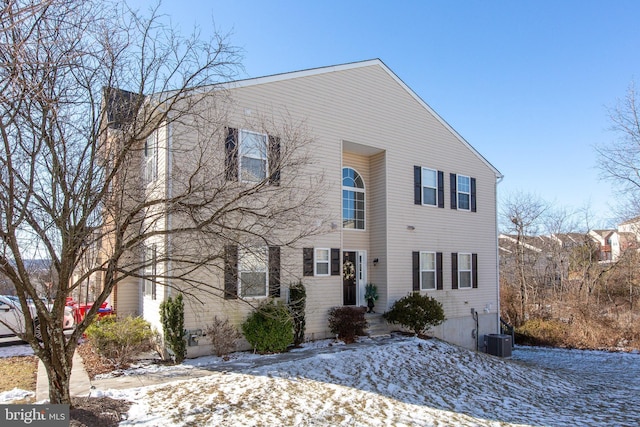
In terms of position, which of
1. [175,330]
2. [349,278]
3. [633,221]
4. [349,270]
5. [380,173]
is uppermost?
[380,173]

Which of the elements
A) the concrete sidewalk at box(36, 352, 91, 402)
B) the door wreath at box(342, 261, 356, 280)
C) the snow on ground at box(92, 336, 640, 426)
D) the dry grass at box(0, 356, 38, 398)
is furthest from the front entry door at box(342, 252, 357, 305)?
the dry grass at box(0, 356, 38, 398)

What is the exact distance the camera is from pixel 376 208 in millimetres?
14312

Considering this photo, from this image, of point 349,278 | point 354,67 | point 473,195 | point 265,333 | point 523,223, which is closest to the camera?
point 265,333

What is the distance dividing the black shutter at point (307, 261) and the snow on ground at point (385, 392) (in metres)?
2.12

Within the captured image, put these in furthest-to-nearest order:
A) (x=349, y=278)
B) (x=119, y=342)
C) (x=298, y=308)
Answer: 1. (x=349, y=278)
2. (x=298, y=308)
3. (x=119, y=342)

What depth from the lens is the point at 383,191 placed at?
14102mm

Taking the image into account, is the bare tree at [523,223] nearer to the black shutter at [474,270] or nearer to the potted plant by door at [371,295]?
the black shutter at [474,270]

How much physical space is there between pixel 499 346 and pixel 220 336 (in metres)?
11.1

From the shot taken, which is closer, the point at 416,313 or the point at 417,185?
the point at 416,313

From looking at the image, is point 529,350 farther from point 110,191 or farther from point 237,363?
point 110,191

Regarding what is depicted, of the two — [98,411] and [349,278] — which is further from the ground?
[349,278]

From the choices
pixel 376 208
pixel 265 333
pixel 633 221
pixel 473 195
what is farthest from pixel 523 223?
pixel 265 333

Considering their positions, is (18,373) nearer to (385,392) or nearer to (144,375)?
(144,375)

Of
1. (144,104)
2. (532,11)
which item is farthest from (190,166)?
(532,11)
